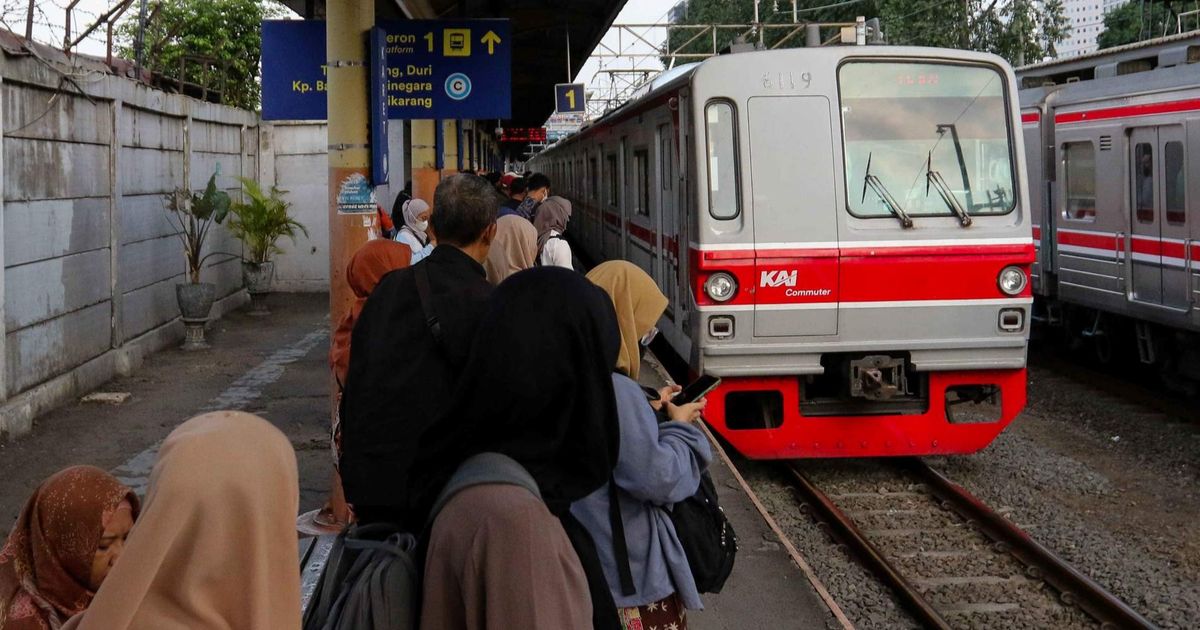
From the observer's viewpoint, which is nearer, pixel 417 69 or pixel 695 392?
pixel 695 392

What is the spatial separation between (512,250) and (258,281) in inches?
385

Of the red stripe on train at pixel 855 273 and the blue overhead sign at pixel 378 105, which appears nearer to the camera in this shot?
the blue overhead sign at pixel 378 105

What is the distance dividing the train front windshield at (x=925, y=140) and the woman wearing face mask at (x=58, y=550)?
6.28 metres

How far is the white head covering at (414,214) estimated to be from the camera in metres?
8.57

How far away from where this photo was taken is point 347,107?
6.32m

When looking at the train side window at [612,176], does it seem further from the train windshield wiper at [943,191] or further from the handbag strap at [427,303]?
the handbag strap at [427,303]

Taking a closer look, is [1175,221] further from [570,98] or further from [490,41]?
[570,98]

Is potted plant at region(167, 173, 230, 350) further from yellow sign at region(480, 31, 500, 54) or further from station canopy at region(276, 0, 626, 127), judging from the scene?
yellow sign at region(480, 31, 500, 54)

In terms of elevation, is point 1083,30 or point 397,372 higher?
point 1083,30

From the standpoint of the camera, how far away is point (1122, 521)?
7.98 m

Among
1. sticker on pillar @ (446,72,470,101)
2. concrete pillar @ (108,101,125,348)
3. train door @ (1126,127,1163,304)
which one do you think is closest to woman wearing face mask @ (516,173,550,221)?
sticker on pillar @ (446,72,470,101)

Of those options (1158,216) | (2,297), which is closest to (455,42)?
(2,297)

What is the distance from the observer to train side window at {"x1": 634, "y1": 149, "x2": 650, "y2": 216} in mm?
10770

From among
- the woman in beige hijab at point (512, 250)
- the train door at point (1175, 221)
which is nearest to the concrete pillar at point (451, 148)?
the train door at point (1175, 221)
